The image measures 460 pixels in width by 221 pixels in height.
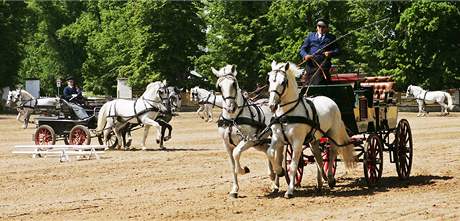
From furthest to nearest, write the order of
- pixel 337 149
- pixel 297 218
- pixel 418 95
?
pixel 418 95 < pixel 337 149 < pixel 297 218

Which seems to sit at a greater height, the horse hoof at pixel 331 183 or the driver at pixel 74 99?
the driver at pixel 74 99

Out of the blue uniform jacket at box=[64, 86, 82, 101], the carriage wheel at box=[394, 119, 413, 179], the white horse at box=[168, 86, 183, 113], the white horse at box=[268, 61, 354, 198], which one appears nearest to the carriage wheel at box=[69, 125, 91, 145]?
the blue uniform jacket at box=[64, 86, 82, 101]

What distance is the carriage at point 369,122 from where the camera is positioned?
1460 centimetres

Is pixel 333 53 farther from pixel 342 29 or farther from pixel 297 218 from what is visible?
pixel 342 29

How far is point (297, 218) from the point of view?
11141 millimetres

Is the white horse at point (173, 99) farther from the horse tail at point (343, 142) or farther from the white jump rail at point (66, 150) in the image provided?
the horse tail at point (343, 142)

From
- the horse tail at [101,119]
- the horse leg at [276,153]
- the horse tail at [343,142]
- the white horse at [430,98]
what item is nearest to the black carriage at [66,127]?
the horse tail at [101,119]

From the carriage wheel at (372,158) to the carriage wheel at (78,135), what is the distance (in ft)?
39.5

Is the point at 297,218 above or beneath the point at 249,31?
beneath

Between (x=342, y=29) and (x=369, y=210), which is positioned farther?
(x=342, y=29)

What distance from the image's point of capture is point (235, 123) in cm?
1362

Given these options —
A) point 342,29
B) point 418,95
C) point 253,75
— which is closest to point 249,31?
point 253,75

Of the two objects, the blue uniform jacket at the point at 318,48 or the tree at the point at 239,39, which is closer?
the blue uniform jacket at the point at 318,48

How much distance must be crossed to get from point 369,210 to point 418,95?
39.5 meters
